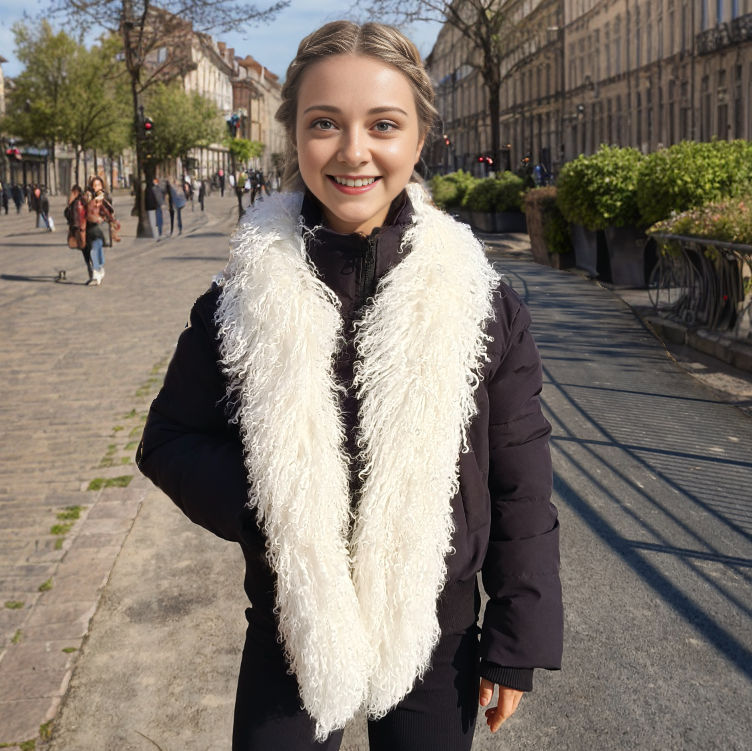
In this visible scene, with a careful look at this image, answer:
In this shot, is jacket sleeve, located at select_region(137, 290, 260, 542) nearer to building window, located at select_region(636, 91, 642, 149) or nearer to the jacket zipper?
the jacket zipper

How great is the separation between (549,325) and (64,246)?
18.5 m

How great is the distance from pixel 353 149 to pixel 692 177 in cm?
1263

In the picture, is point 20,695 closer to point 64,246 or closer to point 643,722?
point 643,722

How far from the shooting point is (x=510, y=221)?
91.0 ft

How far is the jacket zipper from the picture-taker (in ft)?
6.64

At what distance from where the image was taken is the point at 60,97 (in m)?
53.4

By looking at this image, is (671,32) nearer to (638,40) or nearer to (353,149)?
(638,40)

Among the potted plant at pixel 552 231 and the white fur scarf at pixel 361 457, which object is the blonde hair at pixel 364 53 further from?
the potted plant at pixel 552 231

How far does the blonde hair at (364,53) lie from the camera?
6.33 feet

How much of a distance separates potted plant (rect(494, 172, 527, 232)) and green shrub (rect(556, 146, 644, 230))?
37.0ft

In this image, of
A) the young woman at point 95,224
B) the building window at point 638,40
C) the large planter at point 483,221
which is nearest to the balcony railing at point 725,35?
the building window at point 638,40

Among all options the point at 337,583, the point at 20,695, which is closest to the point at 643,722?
the point at 337,583

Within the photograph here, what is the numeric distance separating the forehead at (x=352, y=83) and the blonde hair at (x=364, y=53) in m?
0.01

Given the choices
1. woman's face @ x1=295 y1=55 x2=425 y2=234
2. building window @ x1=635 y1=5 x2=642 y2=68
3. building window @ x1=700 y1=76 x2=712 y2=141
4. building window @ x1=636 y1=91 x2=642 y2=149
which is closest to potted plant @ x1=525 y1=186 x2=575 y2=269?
woman's face @ x1=295 y1=55 x2=425 y2=234
